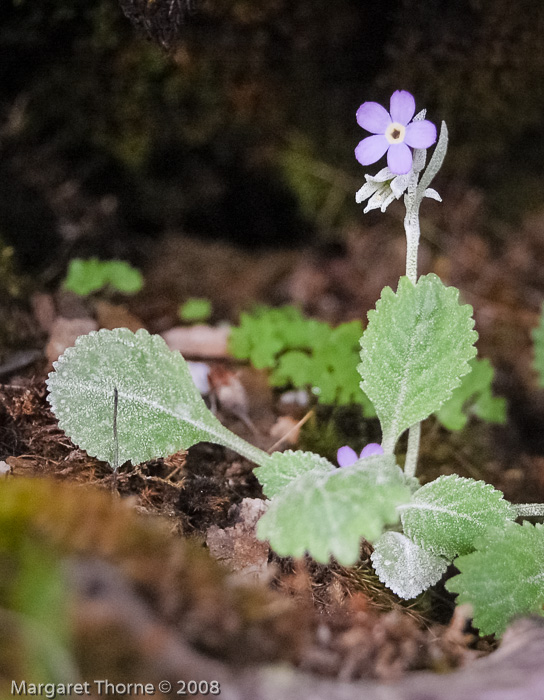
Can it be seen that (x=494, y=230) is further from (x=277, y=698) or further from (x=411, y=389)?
(x=277, y=698)

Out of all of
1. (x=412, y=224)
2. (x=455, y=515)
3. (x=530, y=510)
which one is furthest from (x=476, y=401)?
(x=412, y=224)

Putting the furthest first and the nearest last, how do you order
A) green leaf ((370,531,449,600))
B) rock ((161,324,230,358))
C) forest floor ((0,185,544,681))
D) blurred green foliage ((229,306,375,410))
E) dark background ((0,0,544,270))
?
1. dark background ((0,0,544,270))
2. rock ((161,324,230,358))
3. blurred green foliage ((229,306,375,410))
4. green leaf ((370,531,449,600))
5. forest floor ((0,185,544,681))

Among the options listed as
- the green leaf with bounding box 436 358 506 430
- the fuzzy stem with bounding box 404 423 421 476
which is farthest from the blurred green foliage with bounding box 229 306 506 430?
the fuzzy stem with bounding box 404 423 421 476

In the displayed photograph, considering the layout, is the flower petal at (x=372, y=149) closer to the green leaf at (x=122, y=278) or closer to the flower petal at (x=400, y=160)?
the flower petal at (x=400, y=160)

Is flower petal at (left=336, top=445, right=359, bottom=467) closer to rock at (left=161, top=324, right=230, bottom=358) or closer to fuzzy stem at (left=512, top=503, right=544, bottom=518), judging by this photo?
fuzzy stem at (left=512, top=503, right=544, bottom=518)

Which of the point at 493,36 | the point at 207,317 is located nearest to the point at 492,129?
the point at 493,36

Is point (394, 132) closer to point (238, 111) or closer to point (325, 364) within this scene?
point (325, 364)

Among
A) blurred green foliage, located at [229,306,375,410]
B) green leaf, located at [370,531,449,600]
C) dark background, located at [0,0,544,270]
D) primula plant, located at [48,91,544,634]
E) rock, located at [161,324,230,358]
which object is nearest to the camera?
primula plant, located at [48,91,544,634]
